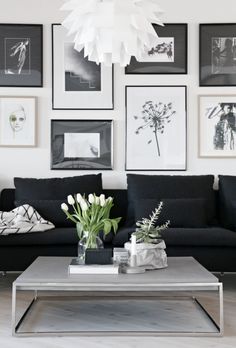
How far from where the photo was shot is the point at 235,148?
5086 millimetres

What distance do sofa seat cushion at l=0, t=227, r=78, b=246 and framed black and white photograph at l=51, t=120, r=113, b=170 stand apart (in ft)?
3.61

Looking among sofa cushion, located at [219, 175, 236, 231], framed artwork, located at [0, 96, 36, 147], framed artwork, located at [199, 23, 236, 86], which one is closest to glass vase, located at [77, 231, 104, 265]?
sofa cushion, located at [219, 175, 236, 231]

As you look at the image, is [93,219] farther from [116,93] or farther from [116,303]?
[116,93]

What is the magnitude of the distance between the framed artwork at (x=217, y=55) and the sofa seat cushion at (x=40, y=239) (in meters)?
1.99

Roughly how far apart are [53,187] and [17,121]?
806mm

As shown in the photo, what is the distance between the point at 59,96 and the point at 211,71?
142 cm

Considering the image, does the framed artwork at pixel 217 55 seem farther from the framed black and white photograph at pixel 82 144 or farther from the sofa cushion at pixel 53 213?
the sofa cushion at pixel 53 213

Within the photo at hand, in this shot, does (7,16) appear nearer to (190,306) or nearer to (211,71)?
(211,71)

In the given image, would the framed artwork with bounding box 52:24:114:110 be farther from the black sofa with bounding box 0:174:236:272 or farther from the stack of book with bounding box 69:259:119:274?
the stack of book with bounding box 69:259:119:274

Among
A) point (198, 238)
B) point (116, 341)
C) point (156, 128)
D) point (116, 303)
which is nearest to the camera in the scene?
point (116, 341)

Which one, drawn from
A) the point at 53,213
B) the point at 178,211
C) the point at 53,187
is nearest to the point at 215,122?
the point at 178,211

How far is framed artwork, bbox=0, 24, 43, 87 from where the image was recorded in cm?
510

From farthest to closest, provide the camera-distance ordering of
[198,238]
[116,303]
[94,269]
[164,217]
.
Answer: [164,217] < [198,238] < [116,303] < [94,269]

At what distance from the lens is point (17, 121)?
5109 millimetres
